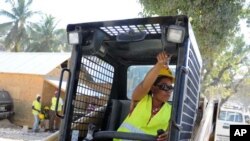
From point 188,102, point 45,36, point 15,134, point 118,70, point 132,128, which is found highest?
point 45,36

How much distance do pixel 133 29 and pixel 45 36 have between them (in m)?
41.4

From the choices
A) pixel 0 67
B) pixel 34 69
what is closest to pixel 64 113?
pixel 34 69

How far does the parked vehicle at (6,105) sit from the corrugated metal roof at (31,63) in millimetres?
1397

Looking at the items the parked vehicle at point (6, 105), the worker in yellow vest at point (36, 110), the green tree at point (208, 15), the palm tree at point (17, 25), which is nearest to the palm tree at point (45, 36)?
the palm tree at point (17, 25)

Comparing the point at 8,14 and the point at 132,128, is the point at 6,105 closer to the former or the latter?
the point at 132,128

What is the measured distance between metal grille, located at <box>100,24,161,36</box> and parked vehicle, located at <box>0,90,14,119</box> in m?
15.7

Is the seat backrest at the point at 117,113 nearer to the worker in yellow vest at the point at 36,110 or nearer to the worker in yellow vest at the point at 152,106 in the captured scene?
the worker in yellow vest at the point at 152,106

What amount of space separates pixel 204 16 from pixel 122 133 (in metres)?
9.23

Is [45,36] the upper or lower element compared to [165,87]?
upper

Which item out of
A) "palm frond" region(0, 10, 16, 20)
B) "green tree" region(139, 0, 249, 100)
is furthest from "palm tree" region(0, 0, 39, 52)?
"green tree" region(139, 0, 249, 100)

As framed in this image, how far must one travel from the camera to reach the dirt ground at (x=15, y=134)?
48.1 feet

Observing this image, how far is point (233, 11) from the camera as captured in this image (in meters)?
12.0

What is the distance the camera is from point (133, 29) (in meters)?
3.22

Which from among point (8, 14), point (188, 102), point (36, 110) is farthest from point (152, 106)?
point (8, 14)
